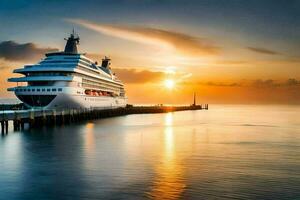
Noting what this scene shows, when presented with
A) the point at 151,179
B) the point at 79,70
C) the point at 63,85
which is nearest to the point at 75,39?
the point at 79,70

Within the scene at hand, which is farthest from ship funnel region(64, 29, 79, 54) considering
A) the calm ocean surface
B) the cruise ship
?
the calm ocean surface

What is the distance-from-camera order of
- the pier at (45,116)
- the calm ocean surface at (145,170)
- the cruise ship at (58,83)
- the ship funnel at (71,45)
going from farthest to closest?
the ship funnel at (71,45), the cruise ship at (58,83), the pier at (45,116), the calm ocean surface at (145,170)

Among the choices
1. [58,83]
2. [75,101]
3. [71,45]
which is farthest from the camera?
[71,45]

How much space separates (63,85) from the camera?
6919cm

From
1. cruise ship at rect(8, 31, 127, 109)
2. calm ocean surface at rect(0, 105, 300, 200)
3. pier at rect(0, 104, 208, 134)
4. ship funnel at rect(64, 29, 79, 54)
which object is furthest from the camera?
ship funnel at rect(64, 29, 79, 54)

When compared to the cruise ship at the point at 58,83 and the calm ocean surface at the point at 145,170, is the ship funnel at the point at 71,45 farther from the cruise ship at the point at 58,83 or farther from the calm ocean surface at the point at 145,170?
the calm ocean surface at the point at 145,170

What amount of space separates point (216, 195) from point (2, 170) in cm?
1489

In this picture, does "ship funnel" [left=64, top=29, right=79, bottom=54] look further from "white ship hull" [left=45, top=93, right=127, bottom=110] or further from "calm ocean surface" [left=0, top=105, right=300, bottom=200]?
"calm ocean surface" [left=0, top=105, right=300, bottom=200]

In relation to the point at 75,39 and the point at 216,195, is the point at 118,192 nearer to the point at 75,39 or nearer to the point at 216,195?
the point at 216,195

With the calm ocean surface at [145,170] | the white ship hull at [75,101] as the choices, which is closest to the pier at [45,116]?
the white ship hull at [75,101]

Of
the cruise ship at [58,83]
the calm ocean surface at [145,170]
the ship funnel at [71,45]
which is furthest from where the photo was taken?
the ship funnel at [71,45]

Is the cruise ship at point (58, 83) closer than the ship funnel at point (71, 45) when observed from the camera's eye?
Yes

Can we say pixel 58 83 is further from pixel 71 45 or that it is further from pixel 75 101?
pixel 71 45

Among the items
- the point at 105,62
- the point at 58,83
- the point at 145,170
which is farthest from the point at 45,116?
the point at 105,62
